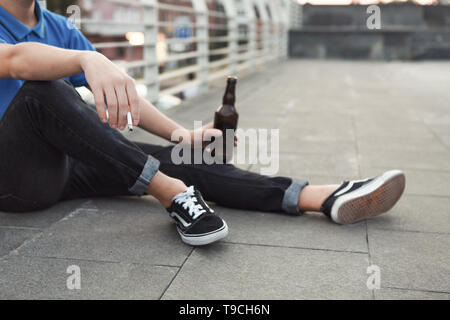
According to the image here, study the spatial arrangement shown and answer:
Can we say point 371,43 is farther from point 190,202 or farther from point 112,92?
point 112,92

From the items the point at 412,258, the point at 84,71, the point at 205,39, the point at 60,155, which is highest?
the point at 205,39

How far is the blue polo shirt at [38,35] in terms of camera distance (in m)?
2.11

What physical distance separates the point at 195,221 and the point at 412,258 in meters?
0.79

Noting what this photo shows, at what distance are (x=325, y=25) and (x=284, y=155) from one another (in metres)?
18.0

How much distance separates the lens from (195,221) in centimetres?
198

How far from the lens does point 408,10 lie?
2002cm

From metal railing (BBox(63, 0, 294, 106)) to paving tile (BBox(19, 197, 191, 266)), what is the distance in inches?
76.0

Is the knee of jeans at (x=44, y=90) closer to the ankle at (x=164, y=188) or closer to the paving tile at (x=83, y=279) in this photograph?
the ankle at (x=164, y=188)

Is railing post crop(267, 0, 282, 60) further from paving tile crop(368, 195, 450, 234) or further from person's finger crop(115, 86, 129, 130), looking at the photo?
person's finger crop(115, 86, 129, 130)

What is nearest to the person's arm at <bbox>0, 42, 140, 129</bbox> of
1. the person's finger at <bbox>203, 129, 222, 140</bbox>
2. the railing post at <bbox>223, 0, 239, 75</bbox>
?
the person's finger at <bbox>203, 129, 222, 140</bbox>

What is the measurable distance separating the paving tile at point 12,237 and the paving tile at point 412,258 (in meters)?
1.30

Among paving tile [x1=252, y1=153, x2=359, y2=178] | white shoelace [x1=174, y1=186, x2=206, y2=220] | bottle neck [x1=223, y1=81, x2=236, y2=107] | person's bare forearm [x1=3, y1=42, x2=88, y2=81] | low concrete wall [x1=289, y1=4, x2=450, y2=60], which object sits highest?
low concrete wall [x1=289, y1=4, x2=450, y2=60]

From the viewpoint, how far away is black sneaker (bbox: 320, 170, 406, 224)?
7.28 ft

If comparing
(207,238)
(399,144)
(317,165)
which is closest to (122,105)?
(207,238)
